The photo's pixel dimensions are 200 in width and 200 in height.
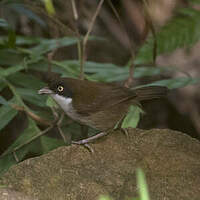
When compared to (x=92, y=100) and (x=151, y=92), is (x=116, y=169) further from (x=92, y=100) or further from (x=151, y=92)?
(x=151, y=92)

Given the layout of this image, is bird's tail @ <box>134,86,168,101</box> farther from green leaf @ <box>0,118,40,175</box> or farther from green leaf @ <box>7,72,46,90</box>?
green leaf @ <box>7,72,46,90</box>

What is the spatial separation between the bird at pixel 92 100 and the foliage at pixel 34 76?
1.01ft

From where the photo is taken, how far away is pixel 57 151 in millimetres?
3699

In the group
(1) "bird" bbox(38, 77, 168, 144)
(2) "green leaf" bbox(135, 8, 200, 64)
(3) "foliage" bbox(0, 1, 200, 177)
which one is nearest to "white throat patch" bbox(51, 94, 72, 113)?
(1) "bird" bbox(38, 77, 168, 144)

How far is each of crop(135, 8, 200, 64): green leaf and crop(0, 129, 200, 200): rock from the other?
8.38ft

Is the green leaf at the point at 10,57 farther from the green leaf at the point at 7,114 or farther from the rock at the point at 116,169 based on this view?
the rock at the point at 116,169

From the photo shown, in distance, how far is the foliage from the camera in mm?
4691

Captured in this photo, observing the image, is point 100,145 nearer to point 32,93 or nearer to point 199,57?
point 32,93

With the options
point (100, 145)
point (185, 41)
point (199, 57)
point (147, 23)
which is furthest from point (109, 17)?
point (100, 145)

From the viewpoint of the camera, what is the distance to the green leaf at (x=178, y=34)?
21.0 ft

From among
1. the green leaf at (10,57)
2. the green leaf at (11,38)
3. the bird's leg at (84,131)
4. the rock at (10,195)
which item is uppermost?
the green leaf at (11,38)

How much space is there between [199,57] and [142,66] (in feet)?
12.9

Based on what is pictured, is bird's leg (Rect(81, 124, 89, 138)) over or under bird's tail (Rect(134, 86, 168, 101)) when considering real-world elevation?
under

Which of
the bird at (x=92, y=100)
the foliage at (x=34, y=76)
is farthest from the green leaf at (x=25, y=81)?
the bird at (x=92, y=100)
